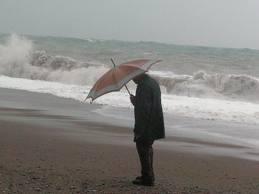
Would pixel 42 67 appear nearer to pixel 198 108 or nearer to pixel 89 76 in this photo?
pixel 89 76

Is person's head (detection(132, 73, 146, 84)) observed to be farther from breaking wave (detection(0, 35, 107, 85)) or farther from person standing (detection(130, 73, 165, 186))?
breaking wave (detection(0, 35, 107, 85))

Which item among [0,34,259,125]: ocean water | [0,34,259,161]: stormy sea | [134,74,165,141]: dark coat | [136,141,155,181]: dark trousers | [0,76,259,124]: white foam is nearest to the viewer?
[134,74,165,141]: dark coat

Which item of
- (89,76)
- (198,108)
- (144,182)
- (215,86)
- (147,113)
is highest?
(147,113)

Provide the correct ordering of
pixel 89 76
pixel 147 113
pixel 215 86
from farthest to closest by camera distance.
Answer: pixel 89 76
pixel 215 86
pixel 147 113

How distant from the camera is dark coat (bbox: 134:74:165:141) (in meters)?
6.34

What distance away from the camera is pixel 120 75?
6.44 metres

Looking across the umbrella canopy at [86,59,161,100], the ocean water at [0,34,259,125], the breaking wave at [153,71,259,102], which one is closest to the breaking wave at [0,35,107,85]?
the ocean water at [0,34,259,125]

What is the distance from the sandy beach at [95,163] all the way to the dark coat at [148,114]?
643 millimetres

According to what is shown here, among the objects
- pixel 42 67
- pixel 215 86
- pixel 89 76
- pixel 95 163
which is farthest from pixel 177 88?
pixel 95 163

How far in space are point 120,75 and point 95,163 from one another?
1.74 meters

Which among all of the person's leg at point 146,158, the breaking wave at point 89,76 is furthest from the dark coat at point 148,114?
the breaking wave at point 89,76

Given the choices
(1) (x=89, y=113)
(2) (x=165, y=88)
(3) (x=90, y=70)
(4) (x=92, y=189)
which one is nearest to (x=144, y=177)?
(4) (x=92, y=189)

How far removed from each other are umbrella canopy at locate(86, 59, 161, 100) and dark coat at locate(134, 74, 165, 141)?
6.7 inches

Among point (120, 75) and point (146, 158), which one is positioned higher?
point (120, 75)
